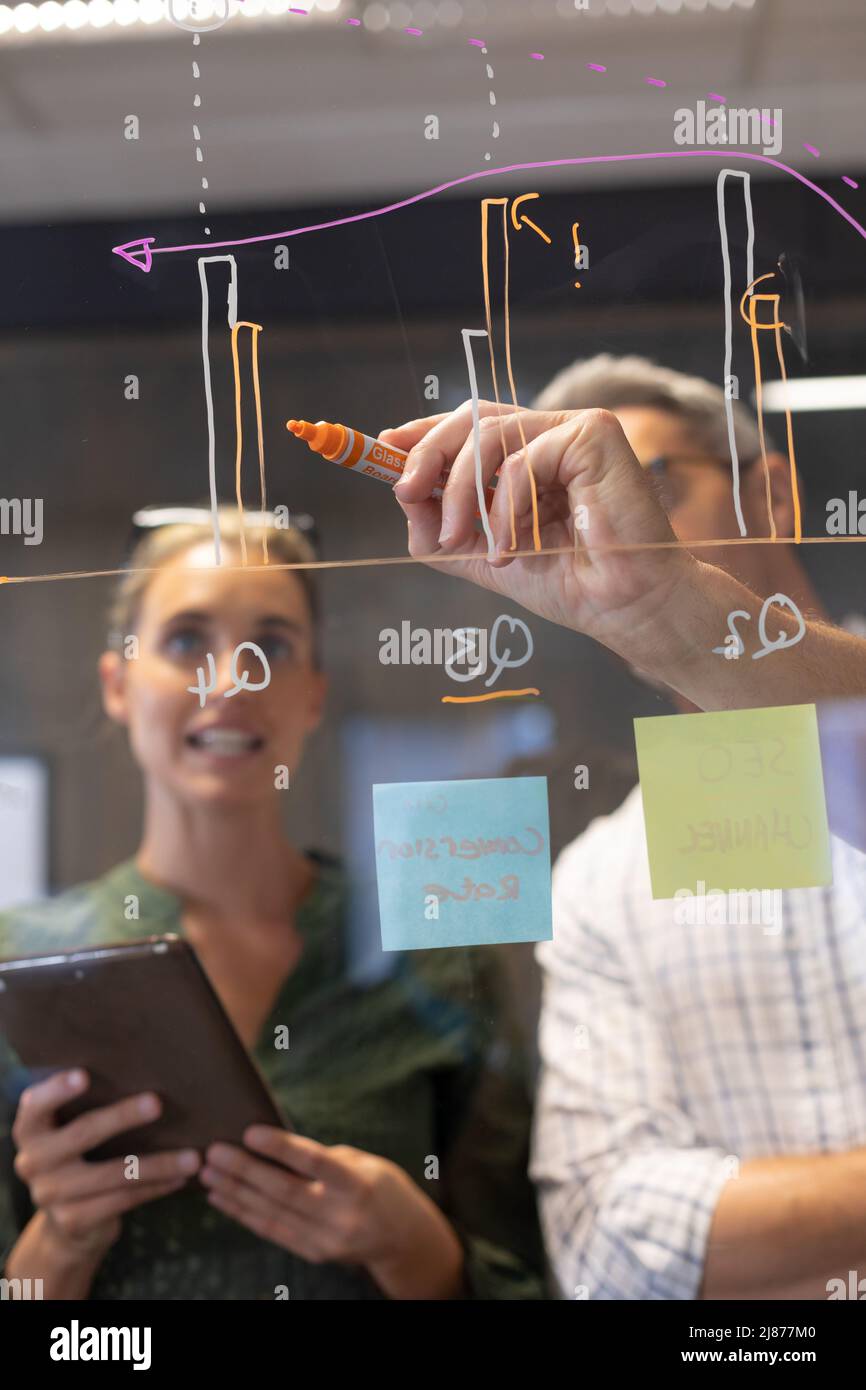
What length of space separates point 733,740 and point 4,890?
46 centimetres

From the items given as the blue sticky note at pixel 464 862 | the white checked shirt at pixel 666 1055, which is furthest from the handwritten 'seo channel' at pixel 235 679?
the white checked shirt at pixel 666 1055

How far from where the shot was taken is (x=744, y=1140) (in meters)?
0.74

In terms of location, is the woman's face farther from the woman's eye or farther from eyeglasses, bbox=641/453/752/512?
eyeglasses, bbox=641/453/752/512

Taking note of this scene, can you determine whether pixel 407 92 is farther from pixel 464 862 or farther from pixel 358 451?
pixel 464 862

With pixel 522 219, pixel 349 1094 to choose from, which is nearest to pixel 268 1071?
pixel 349 1094

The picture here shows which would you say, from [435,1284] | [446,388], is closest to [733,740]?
[446,388]

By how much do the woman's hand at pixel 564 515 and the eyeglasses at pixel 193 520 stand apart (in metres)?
0.07

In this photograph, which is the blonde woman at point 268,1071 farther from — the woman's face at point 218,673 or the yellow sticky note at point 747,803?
the yellow sticky note at point 747,803

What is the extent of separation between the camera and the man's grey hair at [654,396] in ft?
2.41

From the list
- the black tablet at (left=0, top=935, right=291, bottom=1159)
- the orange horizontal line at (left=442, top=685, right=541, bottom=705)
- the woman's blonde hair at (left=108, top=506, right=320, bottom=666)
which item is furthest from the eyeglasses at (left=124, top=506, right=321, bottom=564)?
the black tablet at (left=0, top=935, right=291, bottom=1159)

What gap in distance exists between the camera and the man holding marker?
27.5 inches

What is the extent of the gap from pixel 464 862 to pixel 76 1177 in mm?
315
